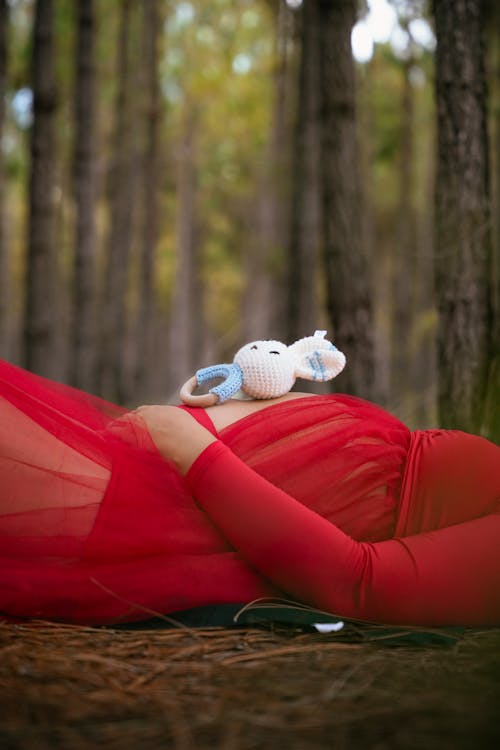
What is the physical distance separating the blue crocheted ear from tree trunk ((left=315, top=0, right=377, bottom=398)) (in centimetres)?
311

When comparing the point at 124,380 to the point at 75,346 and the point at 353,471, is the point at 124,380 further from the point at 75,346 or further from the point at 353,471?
the point at 353,471

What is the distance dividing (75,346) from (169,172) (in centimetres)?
1137

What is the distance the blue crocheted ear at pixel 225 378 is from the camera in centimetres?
257

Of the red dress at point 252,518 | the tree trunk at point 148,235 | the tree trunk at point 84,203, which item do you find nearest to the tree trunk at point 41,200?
the tree trunk at point 84,203

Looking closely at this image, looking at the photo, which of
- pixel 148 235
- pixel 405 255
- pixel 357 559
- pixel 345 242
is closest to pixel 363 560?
pixel 357 559

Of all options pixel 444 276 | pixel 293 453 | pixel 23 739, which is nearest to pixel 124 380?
pixel 444 276

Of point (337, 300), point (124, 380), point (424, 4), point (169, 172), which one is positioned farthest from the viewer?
point (169, 172)

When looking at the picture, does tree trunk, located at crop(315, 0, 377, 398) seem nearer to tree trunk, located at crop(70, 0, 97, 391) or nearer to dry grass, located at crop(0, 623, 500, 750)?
dry grass, located at crop(0, 623, 500, 750)

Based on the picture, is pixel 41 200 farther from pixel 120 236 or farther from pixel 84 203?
pixel 120 236

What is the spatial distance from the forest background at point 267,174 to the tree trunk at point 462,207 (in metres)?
0.01

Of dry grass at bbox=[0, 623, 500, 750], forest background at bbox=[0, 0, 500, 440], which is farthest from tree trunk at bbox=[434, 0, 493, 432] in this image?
dry grass at bbox=[0, 623, 500, 750]

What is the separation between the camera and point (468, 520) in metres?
2.32

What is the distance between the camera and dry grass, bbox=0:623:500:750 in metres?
1.49

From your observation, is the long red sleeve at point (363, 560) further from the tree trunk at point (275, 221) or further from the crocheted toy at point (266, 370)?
the tree trunk at point (275, 221)
